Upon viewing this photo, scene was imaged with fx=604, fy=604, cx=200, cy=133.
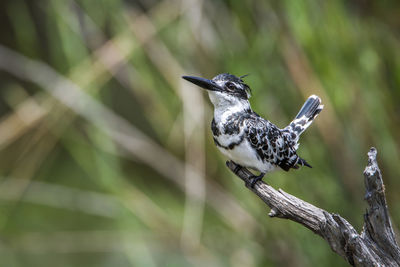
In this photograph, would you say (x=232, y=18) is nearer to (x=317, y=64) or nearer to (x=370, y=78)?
(x=317, y=64)

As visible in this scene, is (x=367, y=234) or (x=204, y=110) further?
(x=204, y=110)

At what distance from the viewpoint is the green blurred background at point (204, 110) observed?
7.17ft

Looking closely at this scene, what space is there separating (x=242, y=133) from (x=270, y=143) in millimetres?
110

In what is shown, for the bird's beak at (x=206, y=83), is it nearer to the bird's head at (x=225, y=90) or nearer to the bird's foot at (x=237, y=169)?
the bird's head at (x=225, y=90)

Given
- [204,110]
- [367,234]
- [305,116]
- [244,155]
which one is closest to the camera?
[367,234]

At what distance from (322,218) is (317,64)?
1078mm

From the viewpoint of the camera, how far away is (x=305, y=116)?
1960 millimetres

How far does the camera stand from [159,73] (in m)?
2.64

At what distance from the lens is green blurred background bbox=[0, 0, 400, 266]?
2186mm

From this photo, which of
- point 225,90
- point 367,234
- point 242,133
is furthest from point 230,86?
point 367,234

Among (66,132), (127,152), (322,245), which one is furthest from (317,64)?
(66,132)

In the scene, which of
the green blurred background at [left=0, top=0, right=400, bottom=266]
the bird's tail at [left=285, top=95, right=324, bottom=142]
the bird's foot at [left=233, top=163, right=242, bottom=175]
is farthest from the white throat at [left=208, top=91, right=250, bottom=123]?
the green blurred background at [left=0, top=0, right=400, bottom=266]

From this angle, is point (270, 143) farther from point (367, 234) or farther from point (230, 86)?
point (367, 234)

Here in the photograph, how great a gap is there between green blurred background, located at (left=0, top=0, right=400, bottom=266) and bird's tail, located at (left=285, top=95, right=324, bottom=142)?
216 millimetres
